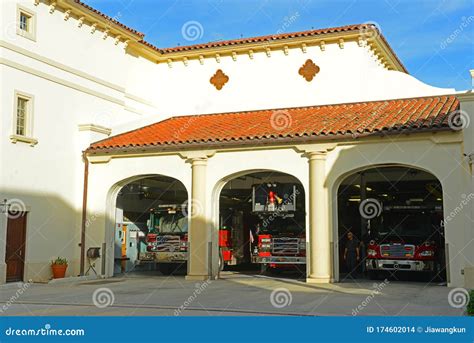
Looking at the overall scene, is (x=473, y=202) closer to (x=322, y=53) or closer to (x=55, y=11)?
(x=322, y=53)

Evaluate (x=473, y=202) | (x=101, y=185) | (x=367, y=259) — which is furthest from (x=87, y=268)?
(x=473, y=202)

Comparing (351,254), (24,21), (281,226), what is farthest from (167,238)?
(24,21)

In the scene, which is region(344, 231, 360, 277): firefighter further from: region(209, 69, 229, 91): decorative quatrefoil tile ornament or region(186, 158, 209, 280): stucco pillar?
region(209, 69, 229, 91): decorative quatrefoil tile ornament

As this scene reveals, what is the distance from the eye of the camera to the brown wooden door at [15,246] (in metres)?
18.5

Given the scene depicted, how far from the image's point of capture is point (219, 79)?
84.6 ft

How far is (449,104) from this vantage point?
66.6 ft

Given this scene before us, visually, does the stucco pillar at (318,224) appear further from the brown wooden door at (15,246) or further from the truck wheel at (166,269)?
the brown wooden door at (15,246)

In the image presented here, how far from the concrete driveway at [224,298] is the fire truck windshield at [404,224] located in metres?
2.15

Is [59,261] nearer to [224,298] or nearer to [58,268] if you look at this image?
[58,268]

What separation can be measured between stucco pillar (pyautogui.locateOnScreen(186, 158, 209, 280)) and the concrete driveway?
0.75 metres

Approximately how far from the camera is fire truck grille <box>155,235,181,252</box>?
21828mm

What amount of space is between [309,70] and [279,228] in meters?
6.90

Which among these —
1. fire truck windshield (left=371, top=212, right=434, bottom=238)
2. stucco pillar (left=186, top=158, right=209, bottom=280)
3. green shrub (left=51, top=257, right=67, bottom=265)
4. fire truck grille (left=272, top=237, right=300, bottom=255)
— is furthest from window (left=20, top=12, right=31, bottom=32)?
fire truck windshield (left=371, top=212, right=434, bottom=238)

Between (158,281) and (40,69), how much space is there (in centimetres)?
798
